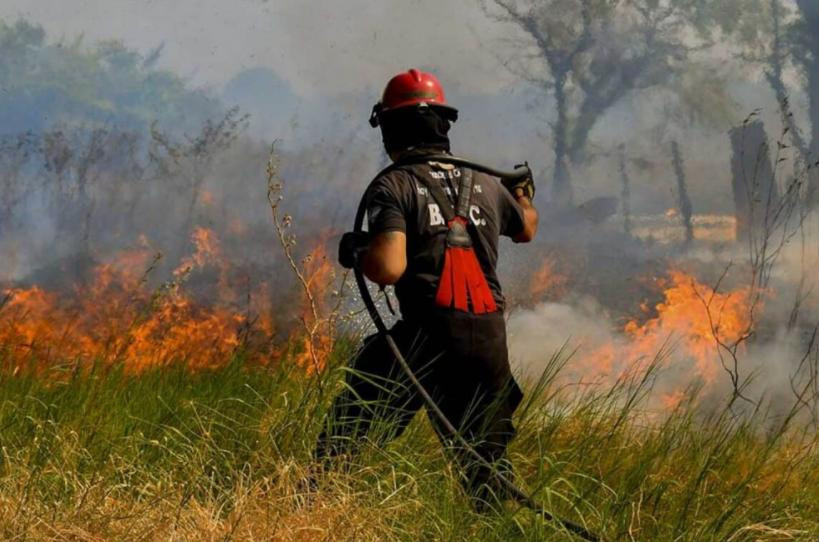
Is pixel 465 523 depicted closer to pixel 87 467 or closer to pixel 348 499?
pixel 348 499

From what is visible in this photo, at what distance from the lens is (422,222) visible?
409 cm

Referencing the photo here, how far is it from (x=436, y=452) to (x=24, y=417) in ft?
5.53

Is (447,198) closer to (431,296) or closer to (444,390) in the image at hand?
(431,296)

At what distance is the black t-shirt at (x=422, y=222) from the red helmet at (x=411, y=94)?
0.74ft

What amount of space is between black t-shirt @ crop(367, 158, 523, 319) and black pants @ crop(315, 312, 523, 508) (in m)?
0.11

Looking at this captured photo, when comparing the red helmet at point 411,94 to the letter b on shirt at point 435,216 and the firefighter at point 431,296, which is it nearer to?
the firefighter at point 431,296

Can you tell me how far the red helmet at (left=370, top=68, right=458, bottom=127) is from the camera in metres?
4.21

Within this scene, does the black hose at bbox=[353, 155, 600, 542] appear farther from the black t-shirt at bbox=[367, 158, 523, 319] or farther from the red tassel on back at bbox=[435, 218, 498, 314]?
the red tassel on back at bbox=[435, 218, 498, 314]

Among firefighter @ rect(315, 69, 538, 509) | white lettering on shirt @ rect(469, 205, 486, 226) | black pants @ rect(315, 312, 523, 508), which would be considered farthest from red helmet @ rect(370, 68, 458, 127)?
black pants @ rect(315, 312, 523, 508)

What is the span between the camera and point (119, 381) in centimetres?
512

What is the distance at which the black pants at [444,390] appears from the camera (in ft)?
13.5

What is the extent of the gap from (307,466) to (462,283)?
2.72ft

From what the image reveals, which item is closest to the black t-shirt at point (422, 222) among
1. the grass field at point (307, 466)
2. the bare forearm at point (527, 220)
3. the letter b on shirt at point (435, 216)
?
the letter b on shirt at point (435, 216)

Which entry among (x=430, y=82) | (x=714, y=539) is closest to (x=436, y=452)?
(x=714, y=539)
